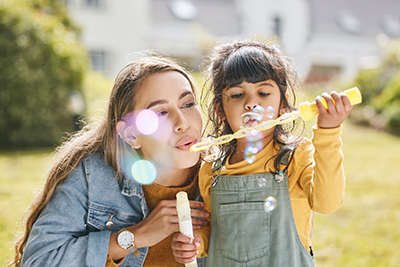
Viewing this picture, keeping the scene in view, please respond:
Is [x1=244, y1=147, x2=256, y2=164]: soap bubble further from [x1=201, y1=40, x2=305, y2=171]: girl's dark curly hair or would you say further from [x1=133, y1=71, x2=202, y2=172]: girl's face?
[x1=133, y1=71, x2=202, y2=172]: girl's face

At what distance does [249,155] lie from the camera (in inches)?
58.2

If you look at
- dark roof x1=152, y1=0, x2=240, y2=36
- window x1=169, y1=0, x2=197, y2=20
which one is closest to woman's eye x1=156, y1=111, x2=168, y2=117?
dark roof x1=152, y1=0, x2=240, y2=36

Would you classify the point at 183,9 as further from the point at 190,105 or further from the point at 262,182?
the point at 262,182

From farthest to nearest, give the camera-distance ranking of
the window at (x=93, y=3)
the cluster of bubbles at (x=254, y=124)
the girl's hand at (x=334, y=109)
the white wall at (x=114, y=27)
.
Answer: the window at (x=93, y=3), the white wall at (x=114, y=27), the cluster of bubbles at (x=254, y=124), the girl's hand at (x=334, y=109)

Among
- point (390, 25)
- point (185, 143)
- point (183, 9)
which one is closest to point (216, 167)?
point (185, 143)

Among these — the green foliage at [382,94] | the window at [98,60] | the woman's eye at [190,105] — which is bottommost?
the green foliage at [382,94]

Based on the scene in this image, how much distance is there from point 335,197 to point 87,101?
735 cm

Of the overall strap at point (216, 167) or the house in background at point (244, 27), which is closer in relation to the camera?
the overall strap at point (216, 167)

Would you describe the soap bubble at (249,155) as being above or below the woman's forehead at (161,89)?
below

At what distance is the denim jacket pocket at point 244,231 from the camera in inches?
56.1

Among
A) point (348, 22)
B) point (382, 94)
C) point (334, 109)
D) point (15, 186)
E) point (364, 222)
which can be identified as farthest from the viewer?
point (348, 22)

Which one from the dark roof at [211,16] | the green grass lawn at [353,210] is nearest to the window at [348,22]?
the dark roof at [211,16]

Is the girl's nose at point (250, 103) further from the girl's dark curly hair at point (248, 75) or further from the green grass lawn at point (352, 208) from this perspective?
the green grass lawn at point (352, 208)

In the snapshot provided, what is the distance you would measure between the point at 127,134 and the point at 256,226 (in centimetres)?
74
